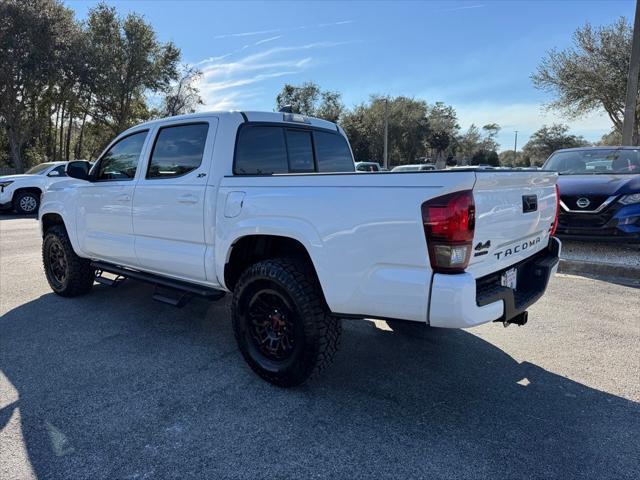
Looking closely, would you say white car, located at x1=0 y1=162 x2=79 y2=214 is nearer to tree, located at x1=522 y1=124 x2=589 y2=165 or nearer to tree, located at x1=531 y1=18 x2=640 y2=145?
tree, located at x1=531 y1=18 x2=640 y2=145

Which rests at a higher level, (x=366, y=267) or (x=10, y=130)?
(x=10, y=130)

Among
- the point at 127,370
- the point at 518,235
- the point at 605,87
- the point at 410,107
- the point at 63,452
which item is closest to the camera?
the point at 63,452

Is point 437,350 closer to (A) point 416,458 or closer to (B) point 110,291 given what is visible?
(A) point 416,458

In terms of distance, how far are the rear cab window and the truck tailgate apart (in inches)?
74.8

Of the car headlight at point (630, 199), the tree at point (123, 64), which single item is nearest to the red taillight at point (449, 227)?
the car headlight at point (630, 199)

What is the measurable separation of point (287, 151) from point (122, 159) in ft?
6.04

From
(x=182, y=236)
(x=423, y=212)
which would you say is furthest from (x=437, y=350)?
(x=182, y=236)

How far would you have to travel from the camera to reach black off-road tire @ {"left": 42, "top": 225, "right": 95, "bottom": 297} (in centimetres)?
521

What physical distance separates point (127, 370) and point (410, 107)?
2120 inches

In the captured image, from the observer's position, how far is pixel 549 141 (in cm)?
7306

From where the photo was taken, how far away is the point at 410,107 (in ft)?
175

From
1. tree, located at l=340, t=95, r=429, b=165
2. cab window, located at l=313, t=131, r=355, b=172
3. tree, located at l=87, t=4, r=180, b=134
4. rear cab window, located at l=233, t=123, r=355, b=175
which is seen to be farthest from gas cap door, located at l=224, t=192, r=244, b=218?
tree, located at l=340, t=95, r=429, b=165

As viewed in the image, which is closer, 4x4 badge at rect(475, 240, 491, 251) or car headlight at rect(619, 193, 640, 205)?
4x4 badge at rect(475, 240, 491, 251)

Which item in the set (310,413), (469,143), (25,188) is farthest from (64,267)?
(469,143)
